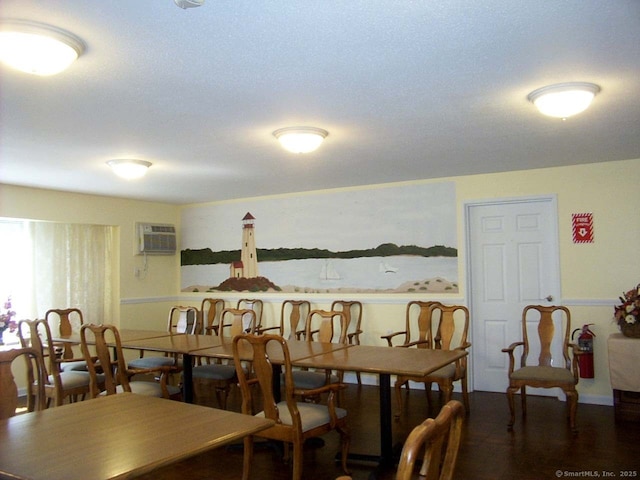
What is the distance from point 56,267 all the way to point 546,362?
555cm

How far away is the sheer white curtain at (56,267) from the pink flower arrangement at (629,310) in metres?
5.81

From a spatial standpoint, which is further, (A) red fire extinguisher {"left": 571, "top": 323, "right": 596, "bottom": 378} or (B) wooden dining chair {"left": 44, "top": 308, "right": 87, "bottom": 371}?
(B) wooden dining chair {"left": 44, "top": 308, "right": 87, "bottom": 371}

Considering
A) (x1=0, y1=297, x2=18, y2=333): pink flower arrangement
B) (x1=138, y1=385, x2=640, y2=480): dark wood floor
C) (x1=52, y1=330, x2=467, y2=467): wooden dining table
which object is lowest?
(x1=138, y1=385, x2=640, y2=480): dark wood floor

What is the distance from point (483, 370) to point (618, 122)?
116 inches

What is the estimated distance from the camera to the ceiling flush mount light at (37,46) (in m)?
2.23

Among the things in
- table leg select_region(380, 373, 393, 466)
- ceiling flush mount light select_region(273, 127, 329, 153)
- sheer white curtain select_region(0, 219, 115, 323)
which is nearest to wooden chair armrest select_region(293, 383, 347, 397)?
table leg select_region(380, 373, 393, 466)

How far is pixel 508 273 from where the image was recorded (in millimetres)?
5668

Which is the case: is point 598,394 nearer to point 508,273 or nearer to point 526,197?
point 508,273

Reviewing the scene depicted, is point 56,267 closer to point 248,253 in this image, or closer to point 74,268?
point 74,268

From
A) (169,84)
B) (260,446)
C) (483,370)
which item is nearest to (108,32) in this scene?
(169,84)

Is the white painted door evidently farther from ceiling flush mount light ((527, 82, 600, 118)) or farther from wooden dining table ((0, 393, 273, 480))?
wooden dining table ((0, 393, 273, 480))

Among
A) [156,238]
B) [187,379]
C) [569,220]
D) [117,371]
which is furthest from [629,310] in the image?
[156,238]

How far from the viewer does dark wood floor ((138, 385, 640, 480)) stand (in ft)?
11.6

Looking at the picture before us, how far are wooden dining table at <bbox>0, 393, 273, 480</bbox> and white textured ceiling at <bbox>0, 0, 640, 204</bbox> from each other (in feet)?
5.22
